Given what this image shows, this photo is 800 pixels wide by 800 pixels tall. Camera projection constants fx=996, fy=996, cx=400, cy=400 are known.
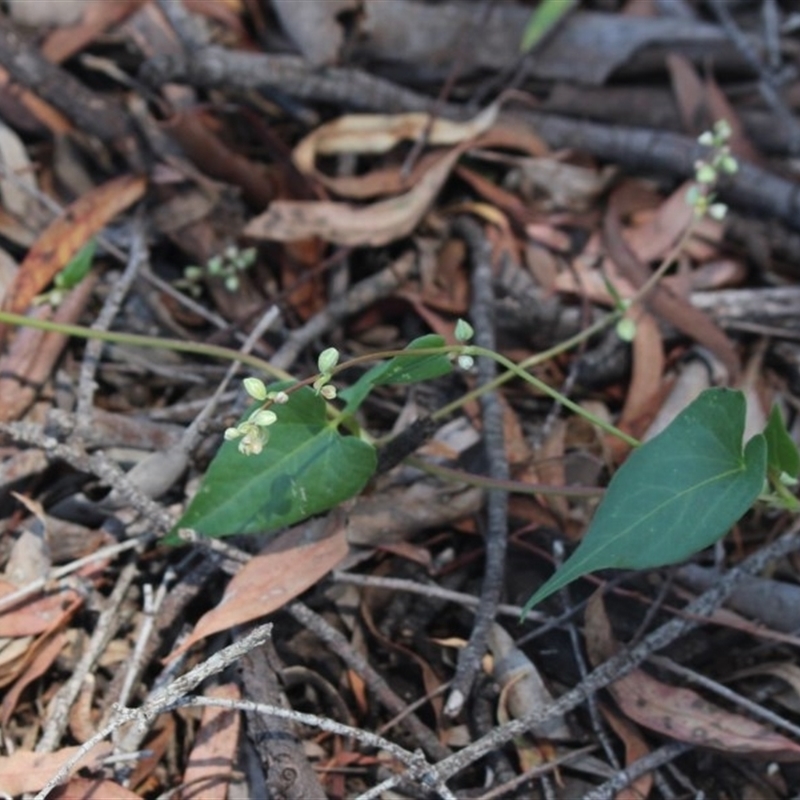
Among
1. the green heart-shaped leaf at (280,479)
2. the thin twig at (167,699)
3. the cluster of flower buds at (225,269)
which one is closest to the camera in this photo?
the thin twig at (167,699)

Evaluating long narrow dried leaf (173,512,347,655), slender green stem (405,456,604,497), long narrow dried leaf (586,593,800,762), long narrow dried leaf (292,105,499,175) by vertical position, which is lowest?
long narrow dried leaf (586,593,800,762)

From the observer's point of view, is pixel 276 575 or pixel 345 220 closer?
pixel 276 575

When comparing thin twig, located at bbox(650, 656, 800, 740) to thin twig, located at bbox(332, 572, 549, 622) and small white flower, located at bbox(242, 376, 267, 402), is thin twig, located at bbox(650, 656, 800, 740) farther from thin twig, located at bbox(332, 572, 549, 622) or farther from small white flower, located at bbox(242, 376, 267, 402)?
small white flower, located at bbox(242, 376, 267, 402)

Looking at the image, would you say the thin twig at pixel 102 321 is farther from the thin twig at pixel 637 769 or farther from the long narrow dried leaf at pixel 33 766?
the thin twig at pixel 637 769

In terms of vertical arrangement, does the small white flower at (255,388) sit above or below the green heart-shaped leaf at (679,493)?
above

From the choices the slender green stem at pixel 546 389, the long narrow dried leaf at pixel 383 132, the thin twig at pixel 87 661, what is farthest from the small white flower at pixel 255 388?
the long narrow dried leaf at pixel 383 132

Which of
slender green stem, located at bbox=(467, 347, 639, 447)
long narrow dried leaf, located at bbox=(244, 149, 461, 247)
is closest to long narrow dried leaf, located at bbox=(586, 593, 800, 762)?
slender green stem, located at bbox=(467, 347, 639, 447)

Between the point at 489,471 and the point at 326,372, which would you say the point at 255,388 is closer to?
the point at 326,372

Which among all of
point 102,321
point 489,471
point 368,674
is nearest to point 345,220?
point 102,321
